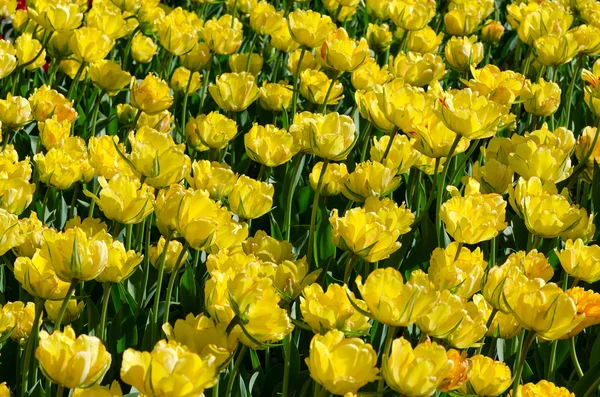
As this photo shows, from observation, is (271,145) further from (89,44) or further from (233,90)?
(89,44)

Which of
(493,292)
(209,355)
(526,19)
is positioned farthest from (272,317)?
(526,19)

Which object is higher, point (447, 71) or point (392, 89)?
point (392, 89)

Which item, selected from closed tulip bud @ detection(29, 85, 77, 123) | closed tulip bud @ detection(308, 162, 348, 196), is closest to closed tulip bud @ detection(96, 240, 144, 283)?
closed tulip bud @ detection(308, 162, 348, 196)

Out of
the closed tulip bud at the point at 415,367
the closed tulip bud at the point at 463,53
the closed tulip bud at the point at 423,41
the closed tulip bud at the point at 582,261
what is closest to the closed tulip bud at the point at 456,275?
the closed tulip bud at the point at 582,261

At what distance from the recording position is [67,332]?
1209mm

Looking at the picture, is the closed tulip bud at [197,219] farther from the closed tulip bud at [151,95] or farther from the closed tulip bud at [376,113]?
the closed tulip bud at [151,95]

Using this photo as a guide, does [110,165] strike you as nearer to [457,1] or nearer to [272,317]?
[272,317]

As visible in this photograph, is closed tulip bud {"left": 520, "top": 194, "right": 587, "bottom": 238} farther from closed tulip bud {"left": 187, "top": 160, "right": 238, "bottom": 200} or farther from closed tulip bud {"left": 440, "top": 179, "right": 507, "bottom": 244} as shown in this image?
closed tulip bud {"left": 187, "top": 160, "right": 238, "bottom": 200}

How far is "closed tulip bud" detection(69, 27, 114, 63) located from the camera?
2.52 m

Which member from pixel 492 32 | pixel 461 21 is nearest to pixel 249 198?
pixel 461 21

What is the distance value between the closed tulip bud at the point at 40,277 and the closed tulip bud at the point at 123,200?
0.20 metres

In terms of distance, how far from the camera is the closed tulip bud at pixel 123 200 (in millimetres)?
1651

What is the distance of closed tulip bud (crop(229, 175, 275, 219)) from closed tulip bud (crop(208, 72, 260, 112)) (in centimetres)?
61

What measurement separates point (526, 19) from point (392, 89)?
1030 mm
